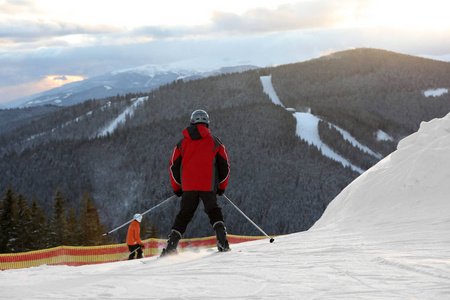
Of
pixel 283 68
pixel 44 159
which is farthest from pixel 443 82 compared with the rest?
pixel 44 159

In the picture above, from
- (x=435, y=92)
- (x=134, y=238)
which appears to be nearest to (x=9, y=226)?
(x=134, y=238)

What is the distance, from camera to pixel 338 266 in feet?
17.1

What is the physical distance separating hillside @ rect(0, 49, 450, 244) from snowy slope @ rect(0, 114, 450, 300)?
56519 millimetres

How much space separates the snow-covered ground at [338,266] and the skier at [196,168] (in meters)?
0.67

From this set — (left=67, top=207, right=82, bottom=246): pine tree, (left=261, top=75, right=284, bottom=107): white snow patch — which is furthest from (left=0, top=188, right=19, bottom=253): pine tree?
(left=261, top=75, right=284, bottom=107): white snow patch

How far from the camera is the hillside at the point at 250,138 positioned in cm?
8788

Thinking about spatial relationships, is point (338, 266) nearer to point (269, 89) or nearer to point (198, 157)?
point (198, 157)

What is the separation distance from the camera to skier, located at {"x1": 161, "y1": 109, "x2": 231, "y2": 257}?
283 inches

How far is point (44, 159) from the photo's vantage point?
112688 millimetres

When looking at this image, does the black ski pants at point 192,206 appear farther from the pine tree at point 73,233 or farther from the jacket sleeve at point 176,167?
the pine tree at point 73,233

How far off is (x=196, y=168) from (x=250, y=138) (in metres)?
104

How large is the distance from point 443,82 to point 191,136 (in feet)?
596

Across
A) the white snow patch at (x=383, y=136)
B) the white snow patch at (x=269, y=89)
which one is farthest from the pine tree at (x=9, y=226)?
the white snow patch at (x=269, y=89)

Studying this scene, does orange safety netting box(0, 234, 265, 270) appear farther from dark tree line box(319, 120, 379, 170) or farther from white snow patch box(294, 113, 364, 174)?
dark tree line box(319, 120, 379, 170)
